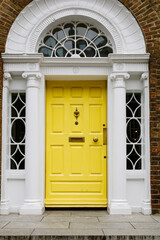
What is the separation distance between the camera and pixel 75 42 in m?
6.28

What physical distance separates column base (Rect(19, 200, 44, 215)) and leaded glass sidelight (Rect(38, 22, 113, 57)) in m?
2.83

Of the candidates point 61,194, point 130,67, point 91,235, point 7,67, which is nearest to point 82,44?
point 130,67

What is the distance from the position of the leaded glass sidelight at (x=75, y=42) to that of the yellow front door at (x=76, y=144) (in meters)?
0.59

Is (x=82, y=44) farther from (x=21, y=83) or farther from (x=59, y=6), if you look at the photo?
(x=21, y=83)

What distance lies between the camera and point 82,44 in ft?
20.7

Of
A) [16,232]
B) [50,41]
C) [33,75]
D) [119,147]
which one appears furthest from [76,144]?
[16,232]

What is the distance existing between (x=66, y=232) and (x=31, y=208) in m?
1.40

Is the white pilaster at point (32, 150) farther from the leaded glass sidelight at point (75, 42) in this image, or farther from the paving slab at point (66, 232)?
the paving slab at point (66, 232)

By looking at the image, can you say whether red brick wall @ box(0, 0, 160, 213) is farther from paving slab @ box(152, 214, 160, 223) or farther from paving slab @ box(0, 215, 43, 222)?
paving slab @ box(0, 215, 43, 222)

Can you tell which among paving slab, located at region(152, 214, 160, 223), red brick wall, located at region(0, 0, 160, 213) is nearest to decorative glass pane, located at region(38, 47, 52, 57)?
red brick wall, located at region(0, 0, 160, 213)

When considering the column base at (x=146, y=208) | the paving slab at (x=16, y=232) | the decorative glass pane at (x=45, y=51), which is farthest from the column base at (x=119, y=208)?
the decorative glass pane at (x=45, y=51)

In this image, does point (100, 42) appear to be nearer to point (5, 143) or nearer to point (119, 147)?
point (119, 147)

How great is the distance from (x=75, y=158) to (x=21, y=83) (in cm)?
181

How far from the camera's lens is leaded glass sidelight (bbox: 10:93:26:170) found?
241 inches
